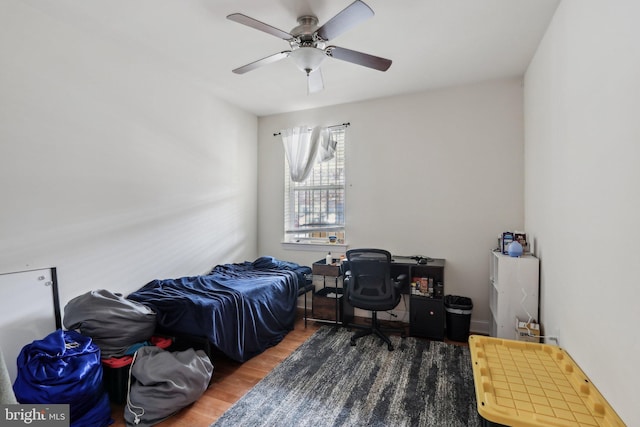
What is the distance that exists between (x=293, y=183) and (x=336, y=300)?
1787 mm

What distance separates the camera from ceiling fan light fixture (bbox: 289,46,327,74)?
2.32m

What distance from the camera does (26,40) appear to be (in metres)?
2.17

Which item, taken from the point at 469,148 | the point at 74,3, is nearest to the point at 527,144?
the point at 469,148

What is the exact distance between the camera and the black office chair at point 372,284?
10.3 ft

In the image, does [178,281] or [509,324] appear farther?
[178,281]

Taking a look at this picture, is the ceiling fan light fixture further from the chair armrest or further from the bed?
the chair armrest

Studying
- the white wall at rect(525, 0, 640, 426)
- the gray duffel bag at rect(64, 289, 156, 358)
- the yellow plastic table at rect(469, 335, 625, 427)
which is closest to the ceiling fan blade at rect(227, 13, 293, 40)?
the white wall at rect(525, 0, 640, 426)

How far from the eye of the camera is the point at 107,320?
7.45 feet

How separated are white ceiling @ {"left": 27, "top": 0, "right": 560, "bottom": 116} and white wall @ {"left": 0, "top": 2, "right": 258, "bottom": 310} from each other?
8.4 inches

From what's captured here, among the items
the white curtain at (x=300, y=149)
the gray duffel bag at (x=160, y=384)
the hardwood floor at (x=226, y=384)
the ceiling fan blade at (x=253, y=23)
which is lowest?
the hardwood floor at (x=226, y=384)

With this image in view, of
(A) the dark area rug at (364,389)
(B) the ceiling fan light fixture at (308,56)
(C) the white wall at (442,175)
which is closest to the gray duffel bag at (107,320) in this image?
(A) the dark area rug at (364,389)

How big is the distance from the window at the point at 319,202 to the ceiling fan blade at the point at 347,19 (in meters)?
2.09

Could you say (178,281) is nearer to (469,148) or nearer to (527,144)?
(469,148)

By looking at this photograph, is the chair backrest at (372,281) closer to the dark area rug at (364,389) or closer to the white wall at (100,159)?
the dark area rug at (364,389)
